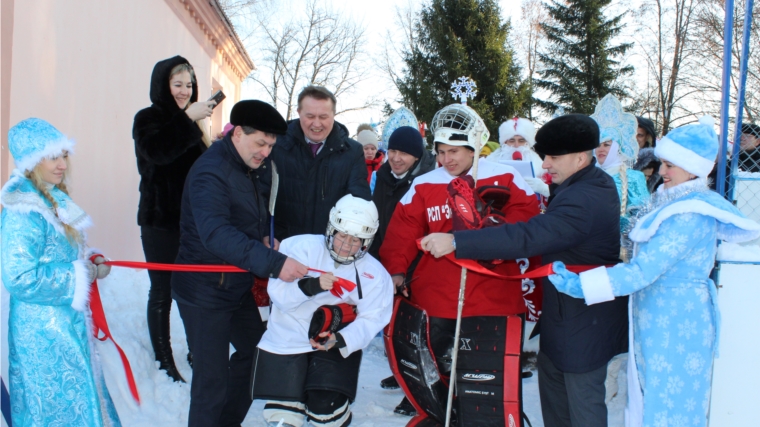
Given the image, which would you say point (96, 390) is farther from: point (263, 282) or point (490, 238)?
point (490, 238)

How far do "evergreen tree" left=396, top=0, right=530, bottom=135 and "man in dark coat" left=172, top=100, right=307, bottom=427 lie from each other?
18.0m

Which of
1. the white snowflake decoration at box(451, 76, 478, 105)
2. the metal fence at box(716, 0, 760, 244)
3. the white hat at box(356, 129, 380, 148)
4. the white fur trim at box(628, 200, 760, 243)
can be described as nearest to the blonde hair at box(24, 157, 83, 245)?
the white snowflake decoration at box(451, 76, 478, 105)

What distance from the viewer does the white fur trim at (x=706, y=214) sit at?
2.60 meters

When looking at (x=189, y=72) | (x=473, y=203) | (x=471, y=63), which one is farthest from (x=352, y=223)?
(x=471, y=63)

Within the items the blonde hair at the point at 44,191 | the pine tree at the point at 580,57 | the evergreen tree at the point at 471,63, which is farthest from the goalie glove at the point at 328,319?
the pine tree at the point at 580,57

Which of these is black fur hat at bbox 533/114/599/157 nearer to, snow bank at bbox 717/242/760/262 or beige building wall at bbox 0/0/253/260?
snow bank at bbox 717/242/760/262

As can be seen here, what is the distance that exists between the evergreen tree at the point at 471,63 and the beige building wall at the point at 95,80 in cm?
1361

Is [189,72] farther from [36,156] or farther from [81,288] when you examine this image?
[81,288]

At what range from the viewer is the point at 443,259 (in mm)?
3510

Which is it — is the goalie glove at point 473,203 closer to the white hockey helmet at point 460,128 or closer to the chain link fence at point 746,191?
the white hockey helmet at point 460,128

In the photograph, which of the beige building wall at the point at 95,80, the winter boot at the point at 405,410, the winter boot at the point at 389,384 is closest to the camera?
the winter boot at the point at 405,410

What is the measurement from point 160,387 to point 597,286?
3236 mm

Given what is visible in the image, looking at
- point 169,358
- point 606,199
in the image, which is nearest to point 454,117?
point 606,199

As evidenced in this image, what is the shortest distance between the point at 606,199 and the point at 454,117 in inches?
39.3
